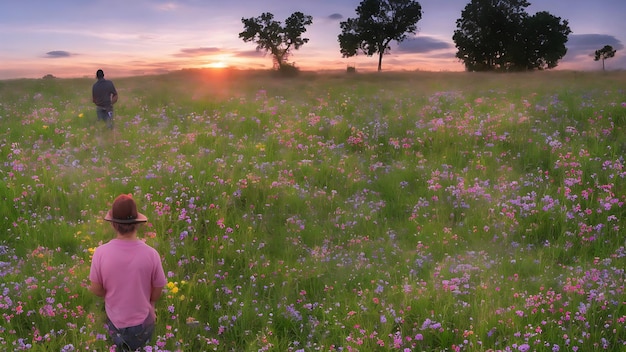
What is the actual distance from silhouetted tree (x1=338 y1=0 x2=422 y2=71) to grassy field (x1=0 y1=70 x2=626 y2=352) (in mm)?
43255

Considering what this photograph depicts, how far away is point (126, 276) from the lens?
4.18m

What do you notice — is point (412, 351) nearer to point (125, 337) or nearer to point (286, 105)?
point (125, 337)

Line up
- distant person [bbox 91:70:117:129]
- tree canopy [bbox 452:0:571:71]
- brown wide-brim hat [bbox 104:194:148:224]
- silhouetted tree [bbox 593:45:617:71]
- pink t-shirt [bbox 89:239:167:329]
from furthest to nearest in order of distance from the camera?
silhouetted tree [bbox 593:45:617:71] < tree canopy [bbox 452:0:571:71] < distant person [bbox 91:70:117:129] < pink t-shirt [bbox 89:239:167:329] < brown wide-brim hat [bbox 104:194:148:224]

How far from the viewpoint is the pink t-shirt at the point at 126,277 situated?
414cm

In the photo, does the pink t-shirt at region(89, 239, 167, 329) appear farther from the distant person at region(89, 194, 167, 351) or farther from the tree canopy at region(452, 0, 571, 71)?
the tree canopy at region(452, 0, 571, 71)

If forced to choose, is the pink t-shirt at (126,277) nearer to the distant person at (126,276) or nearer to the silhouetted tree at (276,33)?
the distant person at (126,276)

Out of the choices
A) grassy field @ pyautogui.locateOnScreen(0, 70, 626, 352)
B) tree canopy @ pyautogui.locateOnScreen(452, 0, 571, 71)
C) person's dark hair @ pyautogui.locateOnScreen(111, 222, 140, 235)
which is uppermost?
tree canopy @ pyautogui.locateOnScreen(452, 0, 571, 71)

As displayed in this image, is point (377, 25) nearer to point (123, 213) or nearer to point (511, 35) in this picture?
point (511, 35)

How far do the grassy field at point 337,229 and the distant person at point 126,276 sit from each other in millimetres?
474

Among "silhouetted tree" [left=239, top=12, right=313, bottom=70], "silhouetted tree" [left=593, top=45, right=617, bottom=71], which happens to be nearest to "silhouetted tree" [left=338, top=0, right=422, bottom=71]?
"silhouetted tree" [left=239, top=12, right=313, bottom=70]

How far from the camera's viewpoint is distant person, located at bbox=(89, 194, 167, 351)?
13.5 feet

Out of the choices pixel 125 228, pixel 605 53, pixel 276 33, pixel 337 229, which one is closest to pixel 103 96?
pixel 337 229

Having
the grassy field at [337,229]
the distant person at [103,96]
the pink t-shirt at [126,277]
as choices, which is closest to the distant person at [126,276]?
the pink t-shirt at [126,277]

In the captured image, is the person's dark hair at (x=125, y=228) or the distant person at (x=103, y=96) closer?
the person's dark hair at (x=125, y=228)
